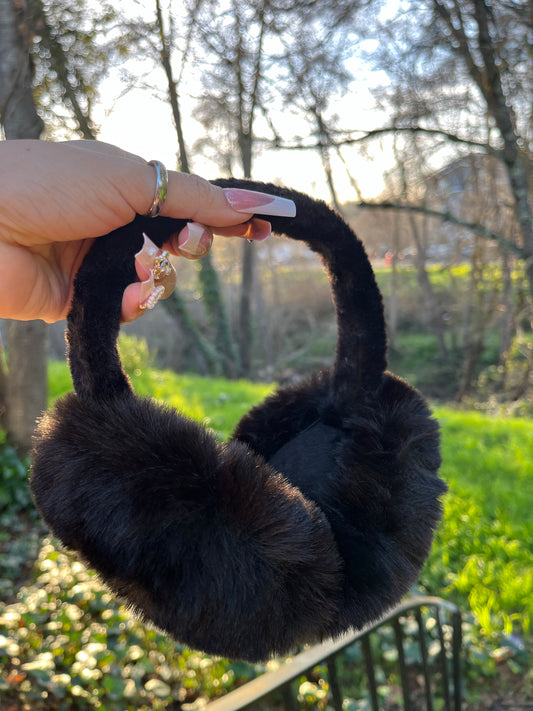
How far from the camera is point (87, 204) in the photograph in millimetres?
725

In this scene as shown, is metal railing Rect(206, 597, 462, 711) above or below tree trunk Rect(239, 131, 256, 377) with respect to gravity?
below

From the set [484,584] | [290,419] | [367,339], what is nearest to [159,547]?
[290,419]

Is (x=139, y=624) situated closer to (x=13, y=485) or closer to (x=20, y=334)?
(x=13, y=485)

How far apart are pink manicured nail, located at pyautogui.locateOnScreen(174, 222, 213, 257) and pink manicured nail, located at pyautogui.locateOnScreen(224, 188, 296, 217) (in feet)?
0.20

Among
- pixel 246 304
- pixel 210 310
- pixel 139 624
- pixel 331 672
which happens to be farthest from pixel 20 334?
pixel 246 304

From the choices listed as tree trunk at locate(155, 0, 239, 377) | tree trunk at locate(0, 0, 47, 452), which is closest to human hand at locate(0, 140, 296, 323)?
tree trunk at locate(0, 0, 47, 452)

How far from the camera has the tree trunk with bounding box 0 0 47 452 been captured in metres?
3.19

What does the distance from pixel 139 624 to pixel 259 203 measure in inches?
97.1

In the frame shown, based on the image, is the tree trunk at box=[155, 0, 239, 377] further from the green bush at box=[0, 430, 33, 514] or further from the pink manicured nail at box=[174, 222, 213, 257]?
the pink manicured nail at box=[174, 222, 213, 257]

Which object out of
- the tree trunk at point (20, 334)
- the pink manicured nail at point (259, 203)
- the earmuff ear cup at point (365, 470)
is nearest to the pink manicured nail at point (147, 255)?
the pink manicured nail at point (259, 203)

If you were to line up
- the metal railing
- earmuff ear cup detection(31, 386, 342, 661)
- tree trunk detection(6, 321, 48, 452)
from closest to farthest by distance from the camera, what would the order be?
Result: earmuff ear cup detection(31, 386, 342, 661)
the metal railing
tree trunk detection(6, 321, 48, 452)

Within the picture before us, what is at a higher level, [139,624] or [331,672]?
[331,672]

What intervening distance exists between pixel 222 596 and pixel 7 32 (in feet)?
12.8

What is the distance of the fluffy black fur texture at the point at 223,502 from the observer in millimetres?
630
